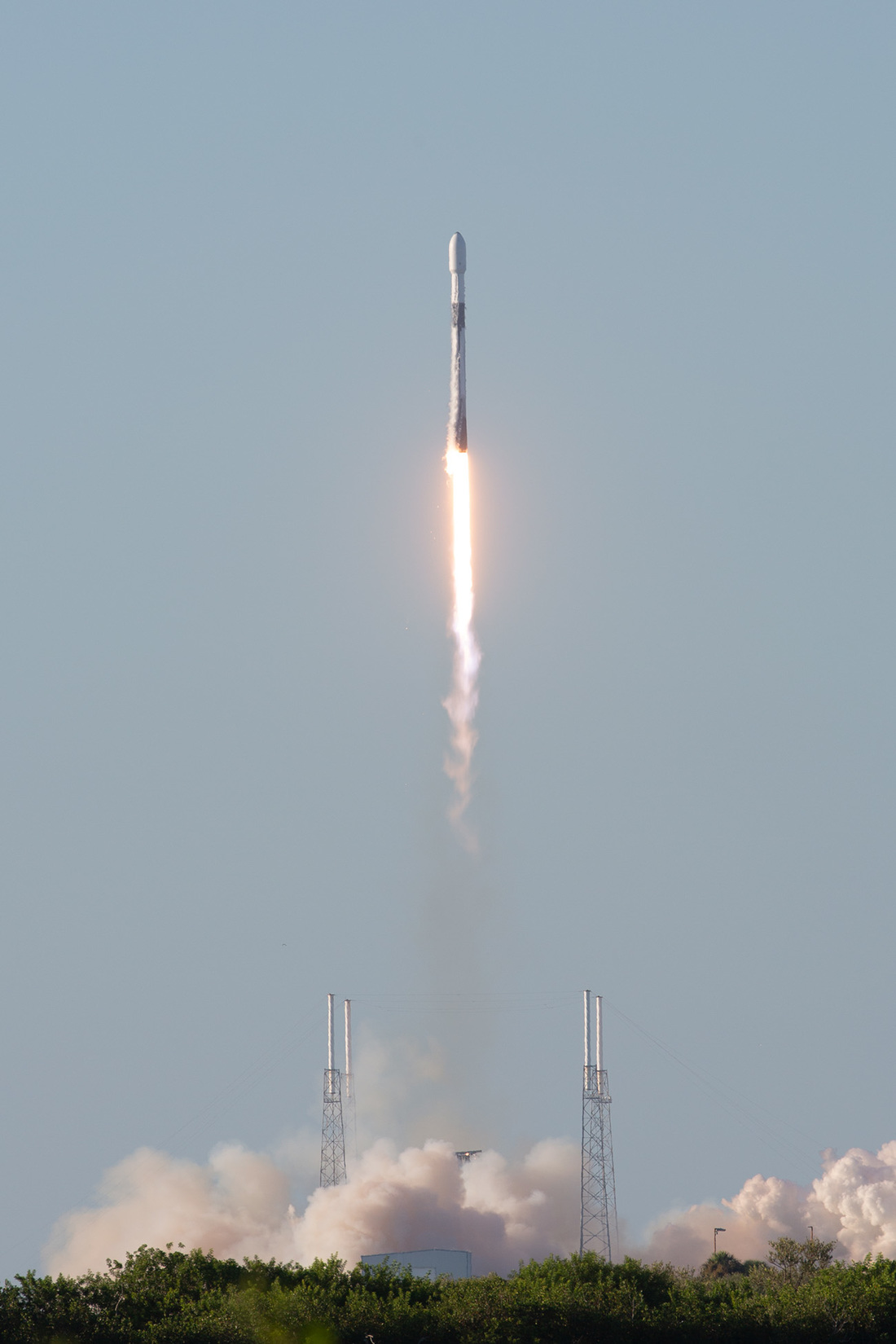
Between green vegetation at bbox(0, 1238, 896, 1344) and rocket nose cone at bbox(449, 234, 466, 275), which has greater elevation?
rocket nose cone at bbox(449, 234, 466, 275)

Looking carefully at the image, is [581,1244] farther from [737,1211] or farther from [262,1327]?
[262,1327]

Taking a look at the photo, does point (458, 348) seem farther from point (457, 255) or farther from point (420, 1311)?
point (420, 1311)

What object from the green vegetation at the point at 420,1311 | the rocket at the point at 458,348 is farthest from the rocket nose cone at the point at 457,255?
the green vegetation at the point at 420,1311

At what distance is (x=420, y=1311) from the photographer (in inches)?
3095

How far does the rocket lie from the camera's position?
327ft

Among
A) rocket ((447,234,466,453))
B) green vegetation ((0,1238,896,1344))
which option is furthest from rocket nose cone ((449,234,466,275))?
green vegetation ((0,1238,896,1344))

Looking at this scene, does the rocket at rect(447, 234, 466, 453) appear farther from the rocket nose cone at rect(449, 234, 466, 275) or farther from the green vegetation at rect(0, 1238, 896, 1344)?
the green vegetation at rect(0, 1238, 896, 1344)

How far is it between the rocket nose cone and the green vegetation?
4268cm

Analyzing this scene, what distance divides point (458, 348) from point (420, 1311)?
41785 millimetres

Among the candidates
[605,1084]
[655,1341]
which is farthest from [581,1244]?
[655,1341]

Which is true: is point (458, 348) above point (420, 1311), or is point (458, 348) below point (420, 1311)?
above

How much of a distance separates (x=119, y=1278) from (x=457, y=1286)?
39.5ft

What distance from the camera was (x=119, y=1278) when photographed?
83125mm

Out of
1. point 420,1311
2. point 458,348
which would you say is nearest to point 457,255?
point 458,348
